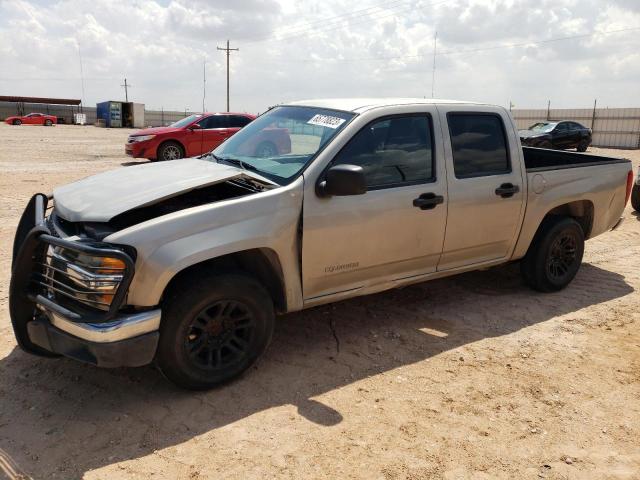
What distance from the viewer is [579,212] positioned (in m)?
5.63

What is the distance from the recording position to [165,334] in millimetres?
3258

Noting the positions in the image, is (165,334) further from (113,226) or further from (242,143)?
(242,143)

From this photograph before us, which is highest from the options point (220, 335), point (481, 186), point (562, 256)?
point (481, 186)

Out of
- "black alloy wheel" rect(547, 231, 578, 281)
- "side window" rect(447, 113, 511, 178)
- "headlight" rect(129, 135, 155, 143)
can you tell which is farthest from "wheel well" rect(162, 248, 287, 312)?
"headlight" rect(129, 135, 155, 143)

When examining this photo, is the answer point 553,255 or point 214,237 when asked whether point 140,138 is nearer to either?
point 553,255

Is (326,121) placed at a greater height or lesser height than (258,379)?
greater

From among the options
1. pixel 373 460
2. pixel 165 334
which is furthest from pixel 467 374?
pixel 165 334

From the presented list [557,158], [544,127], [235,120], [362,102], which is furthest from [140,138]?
[544,127]

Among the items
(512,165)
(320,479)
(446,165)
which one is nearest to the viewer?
(320,479)

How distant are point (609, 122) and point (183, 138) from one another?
86.3 ft

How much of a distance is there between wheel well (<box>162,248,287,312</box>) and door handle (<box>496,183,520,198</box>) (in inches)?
82.9

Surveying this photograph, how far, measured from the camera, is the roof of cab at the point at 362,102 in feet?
13.7

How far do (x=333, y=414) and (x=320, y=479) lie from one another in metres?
0.59

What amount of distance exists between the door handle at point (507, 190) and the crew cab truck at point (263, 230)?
1cm
